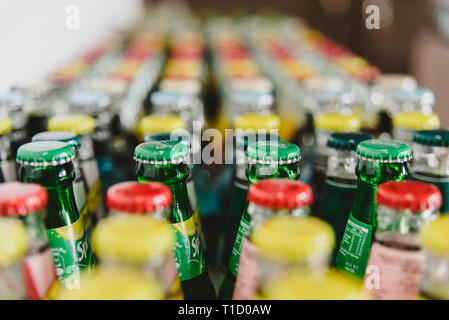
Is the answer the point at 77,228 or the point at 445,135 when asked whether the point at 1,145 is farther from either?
the point at 445,135

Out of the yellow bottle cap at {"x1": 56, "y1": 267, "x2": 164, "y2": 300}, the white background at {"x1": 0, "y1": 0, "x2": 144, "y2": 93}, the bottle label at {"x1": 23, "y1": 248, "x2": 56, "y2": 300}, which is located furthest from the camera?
the white background at {"x1": 0, "y1": 0, "x2": 144, "y2": 93}

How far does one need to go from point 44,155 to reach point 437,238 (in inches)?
19.2

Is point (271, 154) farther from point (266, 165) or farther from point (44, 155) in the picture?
point (44, 155)

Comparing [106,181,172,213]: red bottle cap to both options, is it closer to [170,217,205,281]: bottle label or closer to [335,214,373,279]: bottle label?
[170,217,205,281]: bottle label

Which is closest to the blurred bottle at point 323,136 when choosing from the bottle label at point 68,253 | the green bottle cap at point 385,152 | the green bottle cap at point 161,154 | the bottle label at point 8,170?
the green bottle cap at point 385,152

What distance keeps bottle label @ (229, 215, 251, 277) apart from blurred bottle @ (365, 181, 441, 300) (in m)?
0.17

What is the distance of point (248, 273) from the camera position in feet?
1.85

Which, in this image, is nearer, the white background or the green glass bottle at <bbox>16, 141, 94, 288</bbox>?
the green glass bottle at <bbox>16, 141, 94, 288</bbox>

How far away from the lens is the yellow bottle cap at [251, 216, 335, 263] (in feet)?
1.41

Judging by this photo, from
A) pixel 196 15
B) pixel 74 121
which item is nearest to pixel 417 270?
pixel 74 121

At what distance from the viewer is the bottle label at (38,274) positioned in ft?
1.69

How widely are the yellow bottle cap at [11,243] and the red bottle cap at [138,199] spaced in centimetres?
10

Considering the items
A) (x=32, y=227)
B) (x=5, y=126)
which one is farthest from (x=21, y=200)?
(x=5, y=126)

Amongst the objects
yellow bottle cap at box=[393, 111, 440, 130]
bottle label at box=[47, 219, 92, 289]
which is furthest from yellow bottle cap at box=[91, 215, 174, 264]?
yellow bottle cap at box=[393, 111, 440, 130]
